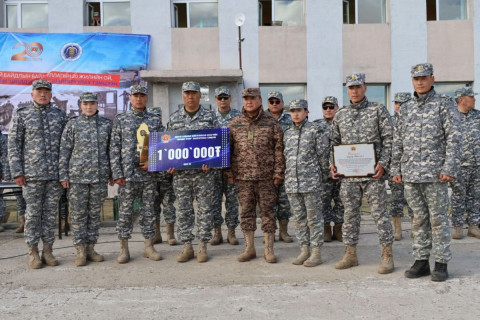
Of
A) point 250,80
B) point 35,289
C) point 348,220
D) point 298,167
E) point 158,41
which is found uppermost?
point 158,41

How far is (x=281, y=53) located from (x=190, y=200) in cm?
755

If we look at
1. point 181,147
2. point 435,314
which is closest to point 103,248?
point 181,147

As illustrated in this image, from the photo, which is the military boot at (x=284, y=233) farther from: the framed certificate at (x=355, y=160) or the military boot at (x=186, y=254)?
the framed certificate at (x=355, y=160)

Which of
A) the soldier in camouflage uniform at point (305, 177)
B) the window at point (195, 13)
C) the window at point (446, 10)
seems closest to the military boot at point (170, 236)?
the soldier in camouflage uniform at point (305, 177)

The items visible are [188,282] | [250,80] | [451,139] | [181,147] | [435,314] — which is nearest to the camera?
[435,314]

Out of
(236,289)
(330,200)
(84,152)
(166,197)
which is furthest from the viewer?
(166,197)

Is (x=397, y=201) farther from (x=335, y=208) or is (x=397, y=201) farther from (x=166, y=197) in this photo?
(x=166, y=197)

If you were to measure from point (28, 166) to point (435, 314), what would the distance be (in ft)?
15.5

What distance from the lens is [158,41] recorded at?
39.0 feet

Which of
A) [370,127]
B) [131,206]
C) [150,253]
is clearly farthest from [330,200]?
[131,206]

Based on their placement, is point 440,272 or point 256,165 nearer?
point 440,272

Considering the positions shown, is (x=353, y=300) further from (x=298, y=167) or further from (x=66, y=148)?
(x=66, y=148)

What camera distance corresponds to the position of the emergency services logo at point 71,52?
464 inches

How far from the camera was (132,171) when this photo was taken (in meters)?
5.33
